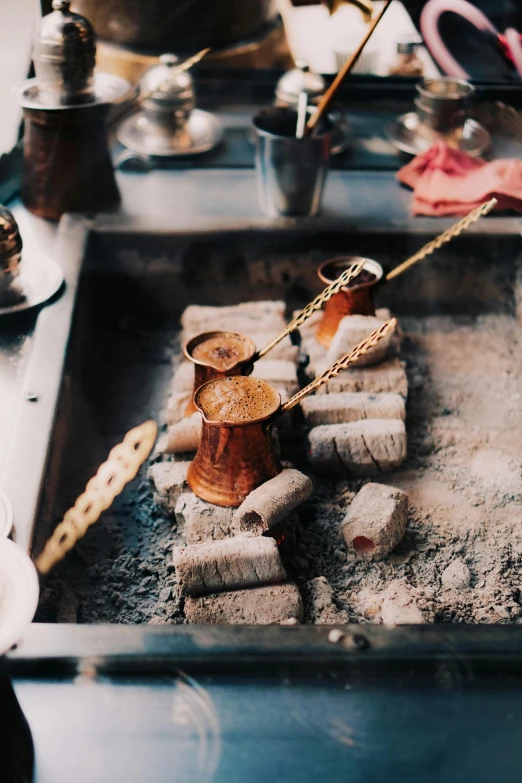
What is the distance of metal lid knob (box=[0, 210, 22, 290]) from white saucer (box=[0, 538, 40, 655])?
2.78 ft

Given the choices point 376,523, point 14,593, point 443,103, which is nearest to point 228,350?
point 376,523

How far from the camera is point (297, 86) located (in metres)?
2.34

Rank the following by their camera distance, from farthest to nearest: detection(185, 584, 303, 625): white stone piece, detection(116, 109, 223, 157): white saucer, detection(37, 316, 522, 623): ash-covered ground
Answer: detection(116, 109, 223, 157): white saucer < detection(37, 316, 522, 623): ash-covered ground < detection(185, 584, 303, 625): white stone piece

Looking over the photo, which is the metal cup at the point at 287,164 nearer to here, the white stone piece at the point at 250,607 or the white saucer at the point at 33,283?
the white saucer at the point at 33,283

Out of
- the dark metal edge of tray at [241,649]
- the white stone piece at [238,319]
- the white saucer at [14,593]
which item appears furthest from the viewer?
the white stone piece at [238,319]

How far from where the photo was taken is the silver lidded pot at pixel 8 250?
1.57 metres

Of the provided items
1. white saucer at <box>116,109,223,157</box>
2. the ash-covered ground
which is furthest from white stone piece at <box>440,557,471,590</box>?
white saucer at <box>116,109,223,157</box>

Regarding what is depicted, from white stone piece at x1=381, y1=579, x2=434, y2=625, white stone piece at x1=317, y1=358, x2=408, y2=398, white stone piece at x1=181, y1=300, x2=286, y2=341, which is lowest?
white stone piece at x1=381, y1=579, x2=434, y2=625

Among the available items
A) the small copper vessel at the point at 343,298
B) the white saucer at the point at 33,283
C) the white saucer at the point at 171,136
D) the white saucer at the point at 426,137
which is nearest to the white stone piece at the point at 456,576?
the small copper vessel at the point at 343,298

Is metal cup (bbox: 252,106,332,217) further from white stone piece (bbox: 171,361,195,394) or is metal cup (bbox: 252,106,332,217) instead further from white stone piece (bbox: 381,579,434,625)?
white stone piece (bbox: 381,579,434,625)

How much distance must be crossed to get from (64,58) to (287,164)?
0.58m

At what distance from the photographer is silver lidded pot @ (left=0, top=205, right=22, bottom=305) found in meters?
1.57

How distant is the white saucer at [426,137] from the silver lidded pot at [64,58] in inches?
38.7

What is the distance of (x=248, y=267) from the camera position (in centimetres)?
193
